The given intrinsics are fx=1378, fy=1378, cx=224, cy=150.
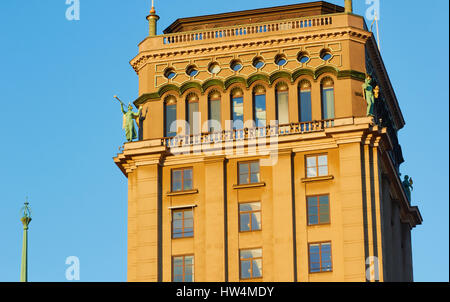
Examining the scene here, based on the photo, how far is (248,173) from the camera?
95500mm

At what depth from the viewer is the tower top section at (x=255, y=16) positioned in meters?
100

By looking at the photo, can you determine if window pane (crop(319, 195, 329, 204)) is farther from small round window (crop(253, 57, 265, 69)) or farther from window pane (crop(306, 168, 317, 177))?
small round window (crop(253, 57, 265, 69))

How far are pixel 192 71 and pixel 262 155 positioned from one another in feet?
29.9

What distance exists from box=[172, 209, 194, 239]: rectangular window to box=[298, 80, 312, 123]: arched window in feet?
33.6

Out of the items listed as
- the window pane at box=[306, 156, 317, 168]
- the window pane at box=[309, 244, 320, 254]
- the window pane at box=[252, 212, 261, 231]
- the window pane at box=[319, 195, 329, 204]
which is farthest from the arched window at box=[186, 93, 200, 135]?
the window pane at box=[309, 244, 320, 254]

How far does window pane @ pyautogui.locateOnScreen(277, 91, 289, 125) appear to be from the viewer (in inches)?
3804

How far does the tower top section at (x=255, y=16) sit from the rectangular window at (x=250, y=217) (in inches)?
585

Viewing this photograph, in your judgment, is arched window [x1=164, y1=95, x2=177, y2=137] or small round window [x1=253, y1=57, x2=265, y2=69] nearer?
arched window [x1=164, y1=95, x2=177, y2=137]

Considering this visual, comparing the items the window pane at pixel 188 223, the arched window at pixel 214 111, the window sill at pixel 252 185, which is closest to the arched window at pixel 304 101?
the window sill at pixel 252 185

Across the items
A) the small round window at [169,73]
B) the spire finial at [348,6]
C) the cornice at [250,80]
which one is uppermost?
the spire finial at [348,6]

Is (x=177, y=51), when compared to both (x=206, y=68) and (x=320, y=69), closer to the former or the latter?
(x=206, y=68)

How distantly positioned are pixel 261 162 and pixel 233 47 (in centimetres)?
922

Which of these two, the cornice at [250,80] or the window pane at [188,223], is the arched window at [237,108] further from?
the window pane at [188,223]

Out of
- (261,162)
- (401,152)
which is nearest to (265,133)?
(261,162)
